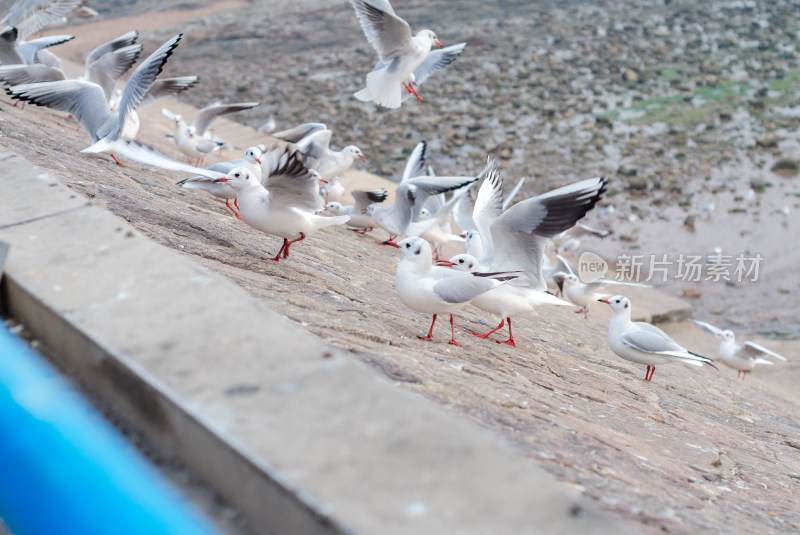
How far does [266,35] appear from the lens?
18984 millimetres

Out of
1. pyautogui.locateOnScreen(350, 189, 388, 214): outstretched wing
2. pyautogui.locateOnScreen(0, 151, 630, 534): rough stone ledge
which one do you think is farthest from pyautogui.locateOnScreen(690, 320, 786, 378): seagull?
pyautogui.locateOnScreen(0, 151, 630, 534): rough stone ledge

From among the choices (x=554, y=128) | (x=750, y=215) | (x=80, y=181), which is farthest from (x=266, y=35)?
(x=80, y=181)

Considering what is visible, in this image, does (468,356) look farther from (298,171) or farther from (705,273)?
(705,273)

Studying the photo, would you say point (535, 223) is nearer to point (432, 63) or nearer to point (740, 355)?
point (740, 355)

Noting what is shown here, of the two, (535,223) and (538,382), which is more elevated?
(535,223)

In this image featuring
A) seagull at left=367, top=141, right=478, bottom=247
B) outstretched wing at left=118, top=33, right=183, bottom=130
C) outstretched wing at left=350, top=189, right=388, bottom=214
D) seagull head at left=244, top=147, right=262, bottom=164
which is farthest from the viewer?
outstretched wing at left=350, top=189, right=388, bottom=214

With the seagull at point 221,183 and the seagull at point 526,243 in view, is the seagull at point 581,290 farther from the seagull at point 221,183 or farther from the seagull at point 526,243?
the seagull at point 221,183

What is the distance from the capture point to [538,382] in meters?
3.86

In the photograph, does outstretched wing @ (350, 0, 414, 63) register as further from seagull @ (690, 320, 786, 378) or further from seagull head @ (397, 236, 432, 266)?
seagull @ (690, 320, 786, 378)

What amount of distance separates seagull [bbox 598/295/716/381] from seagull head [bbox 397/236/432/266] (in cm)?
180

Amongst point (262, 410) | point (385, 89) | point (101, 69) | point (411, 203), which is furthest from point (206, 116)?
point (262, 410)

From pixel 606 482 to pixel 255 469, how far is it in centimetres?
132

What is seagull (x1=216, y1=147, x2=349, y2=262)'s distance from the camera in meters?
3.77

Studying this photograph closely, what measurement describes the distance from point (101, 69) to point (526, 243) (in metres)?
4.28
